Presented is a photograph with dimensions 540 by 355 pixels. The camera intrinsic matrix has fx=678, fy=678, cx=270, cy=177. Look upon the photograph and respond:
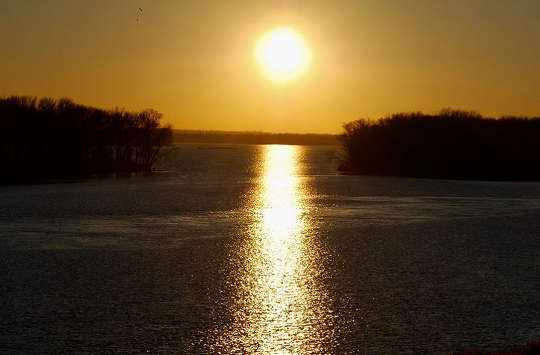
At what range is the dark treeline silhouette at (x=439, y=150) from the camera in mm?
72062

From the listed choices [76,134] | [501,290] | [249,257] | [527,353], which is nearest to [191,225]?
[249,257]

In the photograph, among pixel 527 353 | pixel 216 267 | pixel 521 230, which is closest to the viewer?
pixel 527 353

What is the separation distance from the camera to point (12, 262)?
16.5 meters

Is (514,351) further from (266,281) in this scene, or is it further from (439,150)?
(439,150)

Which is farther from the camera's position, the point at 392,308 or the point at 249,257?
the point at 249,257

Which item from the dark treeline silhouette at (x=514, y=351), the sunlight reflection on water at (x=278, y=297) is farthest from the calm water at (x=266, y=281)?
the dark treeline silhouette at (x=514, y=351)

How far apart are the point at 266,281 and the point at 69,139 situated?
184 ft

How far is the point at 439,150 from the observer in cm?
7456

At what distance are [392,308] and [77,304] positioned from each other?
565 cm

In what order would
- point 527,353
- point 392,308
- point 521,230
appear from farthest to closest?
point 521,230 < point 392,308 < point 527,353

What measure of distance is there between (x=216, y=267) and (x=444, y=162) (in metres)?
60.6

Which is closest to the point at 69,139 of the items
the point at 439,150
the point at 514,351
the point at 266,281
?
the point at 439,150

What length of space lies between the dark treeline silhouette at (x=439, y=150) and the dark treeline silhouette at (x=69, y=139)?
22933mm

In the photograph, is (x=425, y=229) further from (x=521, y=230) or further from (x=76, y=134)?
(x=76, y=134)
